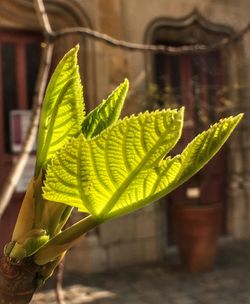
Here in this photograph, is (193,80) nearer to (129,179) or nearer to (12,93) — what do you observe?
(12,93)

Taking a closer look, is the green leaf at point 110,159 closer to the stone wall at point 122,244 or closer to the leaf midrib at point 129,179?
the leaf midrib at point 129,179

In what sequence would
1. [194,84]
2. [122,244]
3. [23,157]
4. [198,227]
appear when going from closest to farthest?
[23,157]
[198,227]
[122,244]
[194,84]

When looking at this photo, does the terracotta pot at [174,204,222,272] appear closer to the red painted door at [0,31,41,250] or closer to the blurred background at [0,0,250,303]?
the blurred background at [0,0,250,303]

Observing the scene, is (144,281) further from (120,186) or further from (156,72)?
(120,186)

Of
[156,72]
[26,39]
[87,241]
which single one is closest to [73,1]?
[26,39]

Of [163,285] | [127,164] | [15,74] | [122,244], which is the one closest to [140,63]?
[15,74]

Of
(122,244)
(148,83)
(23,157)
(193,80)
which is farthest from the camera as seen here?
(193,80)

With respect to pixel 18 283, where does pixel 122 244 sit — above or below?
below
